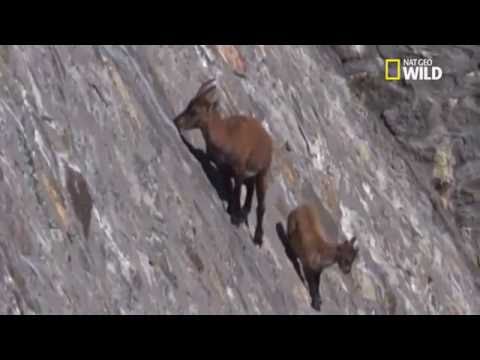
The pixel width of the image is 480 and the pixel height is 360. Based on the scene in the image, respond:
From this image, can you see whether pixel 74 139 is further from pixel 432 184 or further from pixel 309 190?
pixel 432 184

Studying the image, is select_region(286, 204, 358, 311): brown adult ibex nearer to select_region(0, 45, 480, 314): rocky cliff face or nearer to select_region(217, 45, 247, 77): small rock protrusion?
select_region(0, 45, 480, 314): rocky cliff face

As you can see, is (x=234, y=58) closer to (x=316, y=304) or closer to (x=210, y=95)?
(x=210, y=95)

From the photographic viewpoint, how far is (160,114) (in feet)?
40.8

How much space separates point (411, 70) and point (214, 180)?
8236 millimetres

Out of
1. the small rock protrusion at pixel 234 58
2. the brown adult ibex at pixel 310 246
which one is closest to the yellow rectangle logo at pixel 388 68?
the small rock protrusion at pixel 234 58

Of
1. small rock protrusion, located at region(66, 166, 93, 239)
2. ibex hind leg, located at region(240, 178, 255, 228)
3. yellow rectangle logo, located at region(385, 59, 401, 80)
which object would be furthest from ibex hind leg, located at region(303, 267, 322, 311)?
yellow rectangle logo, located at region(385, 59, 401, 80)

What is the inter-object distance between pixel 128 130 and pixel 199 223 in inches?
37.5

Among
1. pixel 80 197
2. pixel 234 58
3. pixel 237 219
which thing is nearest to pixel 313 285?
pixel 237 219

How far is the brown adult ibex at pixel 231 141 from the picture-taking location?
40.5 feet

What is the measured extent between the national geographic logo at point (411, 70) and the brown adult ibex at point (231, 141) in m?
7.72

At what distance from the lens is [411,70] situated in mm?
20234

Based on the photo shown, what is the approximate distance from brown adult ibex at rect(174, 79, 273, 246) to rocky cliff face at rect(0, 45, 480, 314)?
157mm

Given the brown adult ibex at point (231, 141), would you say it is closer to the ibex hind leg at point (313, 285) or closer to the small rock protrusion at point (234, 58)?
the ibex hind leg at point (313, 285)
